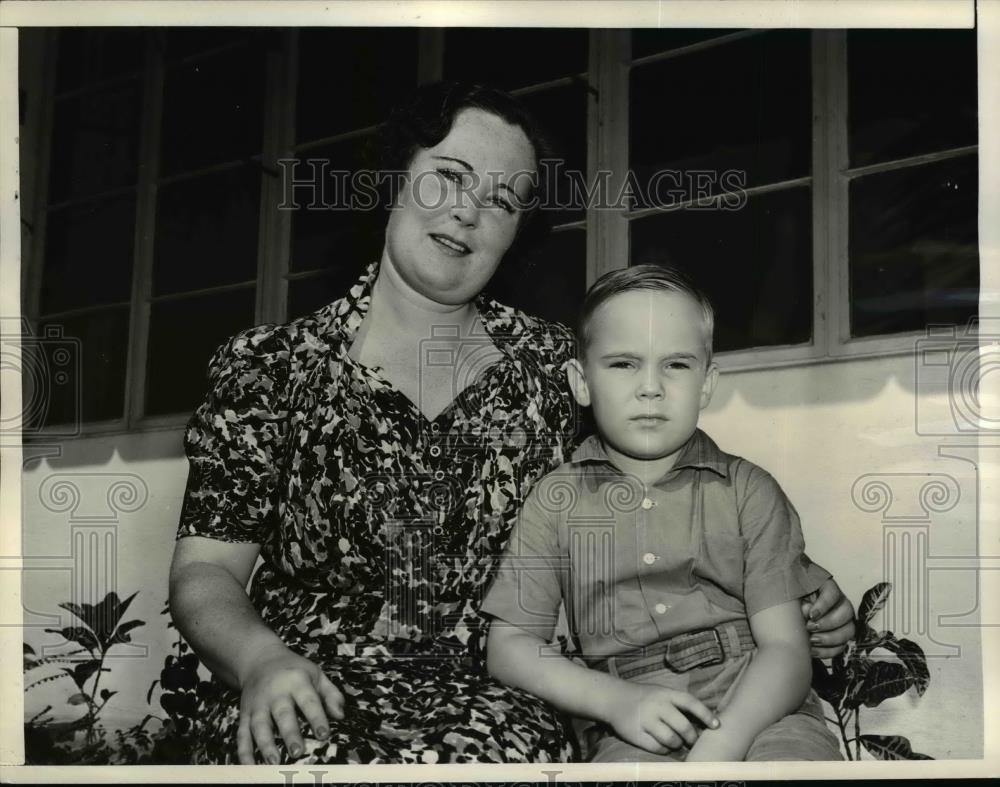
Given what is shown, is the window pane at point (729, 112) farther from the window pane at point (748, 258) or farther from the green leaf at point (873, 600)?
the green leaf at point (873, 600)

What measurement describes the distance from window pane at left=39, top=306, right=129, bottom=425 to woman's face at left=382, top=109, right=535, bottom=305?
0.86 metres

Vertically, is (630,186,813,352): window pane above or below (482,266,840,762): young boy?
above

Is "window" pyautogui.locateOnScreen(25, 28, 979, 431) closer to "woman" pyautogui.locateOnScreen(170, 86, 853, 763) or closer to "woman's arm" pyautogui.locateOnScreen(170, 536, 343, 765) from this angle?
"woman" pyautogui.locateOnScreen(170, 86, 853, 763)

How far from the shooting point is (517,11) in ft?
12.4

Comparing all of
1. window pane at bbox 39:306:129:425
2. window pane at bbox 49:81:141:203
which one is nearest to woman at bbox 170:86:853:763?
window pane at bbox 39:306:129:425

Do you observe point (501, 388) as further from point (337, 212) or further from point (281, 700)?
point (281, 700)

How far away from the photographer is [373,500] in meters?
3.48

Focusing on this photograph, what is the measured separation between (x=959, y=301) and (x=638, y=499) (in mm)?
1106

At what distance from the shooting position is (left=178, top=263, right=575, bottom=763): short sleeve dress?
3.42 meters

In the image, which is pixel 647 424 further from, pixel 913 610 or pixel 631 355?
pixel 913 610

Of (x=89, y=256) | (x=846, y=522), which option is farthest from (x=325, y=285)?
(x=846, y=522)

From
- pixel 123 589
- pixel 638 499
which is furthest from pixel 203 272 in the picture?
pixel 638 499

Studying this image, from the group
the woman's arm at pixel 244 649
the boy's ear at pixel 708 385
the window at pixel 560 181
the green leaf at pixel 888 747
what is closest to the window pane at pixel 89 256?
the window at pixel 560 181

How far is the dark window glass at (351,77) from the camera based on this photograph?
148 inches
